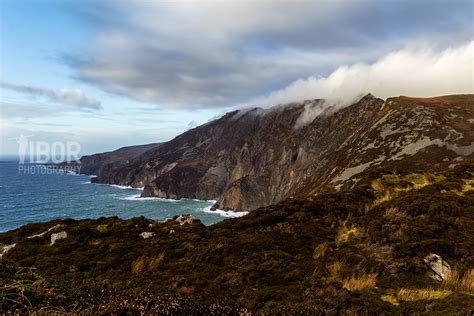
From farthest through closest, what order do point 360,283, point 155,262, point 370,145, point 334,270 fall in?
1. point 370,145
2. point 155,262
3. point 334,270
4. point 360,283

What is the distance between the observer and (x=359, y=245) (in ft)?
55.8

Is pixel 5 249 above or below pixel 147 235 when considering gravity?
below

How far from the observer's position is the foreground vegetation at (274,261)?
8.60m

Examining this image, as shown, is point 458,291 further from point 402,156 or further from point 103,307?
point 402,156

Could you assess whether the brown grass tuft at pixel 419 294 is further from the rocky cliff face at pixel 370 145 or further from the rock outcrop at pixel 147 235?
the rocky cliff face at pixel 370 145

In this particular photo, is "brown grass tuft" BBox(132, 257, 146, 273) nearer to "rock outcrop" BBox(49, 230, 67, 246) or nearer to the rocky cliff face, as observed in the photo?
"rock outcrop" BBox(49, 230, 67, 246)

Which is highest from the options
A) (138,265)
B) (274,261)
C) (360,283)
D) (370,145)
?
(370,145)

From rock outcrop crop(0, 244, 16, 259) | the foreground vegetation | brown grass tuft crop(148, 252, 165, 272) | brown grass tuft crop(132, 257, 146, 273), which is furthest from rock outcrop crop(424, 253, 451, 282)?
rock outcrop crop(0, 244, 16, 259)

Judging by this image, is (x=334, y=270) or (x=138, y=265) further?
(x=138, y=265)

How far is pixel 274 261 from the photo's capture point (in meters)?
15.2

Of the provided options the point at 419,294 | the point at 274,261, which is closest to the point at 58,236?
the point at 274,261

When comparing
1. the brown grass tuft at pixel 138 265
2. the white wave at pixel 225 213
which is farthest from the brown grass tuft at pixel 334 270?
the white wave at pixel 225 213

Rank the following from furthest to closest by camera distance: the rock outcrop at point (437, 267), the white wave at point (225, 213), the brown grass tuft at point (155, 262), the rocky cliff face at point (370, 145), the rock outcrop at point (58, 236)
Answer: the white wave at point (225, 213)
the rocky cliff face at point (370, 145)
the rock outcrop at point (58, 236)
the brown grass tuft at point (155, 262)
the rock outcrop at point (437, 267)

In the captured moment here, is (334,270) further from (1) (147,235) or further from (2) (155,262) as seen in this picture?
(1) (147,235)
